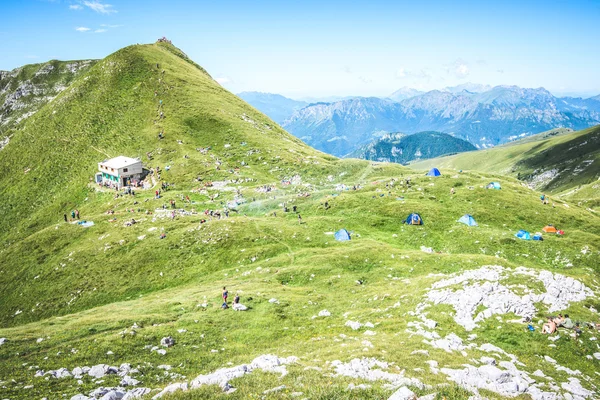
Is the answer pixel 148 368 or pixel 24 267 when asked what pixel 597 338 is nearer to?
pixel 148 368

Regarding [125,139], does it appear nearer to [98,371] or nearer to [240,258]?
[240,258]

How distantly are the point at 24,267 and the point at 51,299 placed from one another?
15818 millimetres

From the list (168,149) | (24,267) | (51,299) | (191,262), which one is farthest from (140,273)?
(168,149)

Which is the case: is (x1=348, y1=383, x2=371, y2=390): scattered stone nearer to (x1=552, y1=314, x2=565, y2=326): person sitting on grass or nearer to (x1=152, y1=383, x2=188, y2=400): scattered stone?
(x1=152, y1=383, x2=188, y2=400): scattered stone

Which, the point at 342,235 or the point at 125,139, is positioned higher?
the point at 125,139

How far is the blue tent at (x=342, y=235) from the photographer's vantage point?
57.4m

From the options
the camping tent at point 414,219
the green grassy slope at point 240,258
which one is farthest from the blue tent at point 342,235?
the camping tent at point 414,219

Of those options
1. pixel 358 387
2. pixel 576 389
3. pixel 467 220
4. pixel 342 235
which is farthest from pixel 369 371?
pixel 467 220

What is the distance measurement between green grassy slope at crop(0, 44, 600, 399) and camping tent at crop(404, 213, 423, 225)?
1258 millimetres

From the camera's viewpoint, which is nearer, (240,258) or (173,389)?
(173,389)

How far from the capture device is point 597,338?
23.4m

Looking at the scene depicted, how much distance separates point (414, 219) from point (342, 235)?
50.1 feet

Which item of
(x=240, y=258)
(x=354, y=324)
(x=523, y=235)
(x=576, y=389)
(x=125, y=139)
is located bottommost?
(x=523, y=235)

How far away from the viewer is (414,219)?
2461 inches
